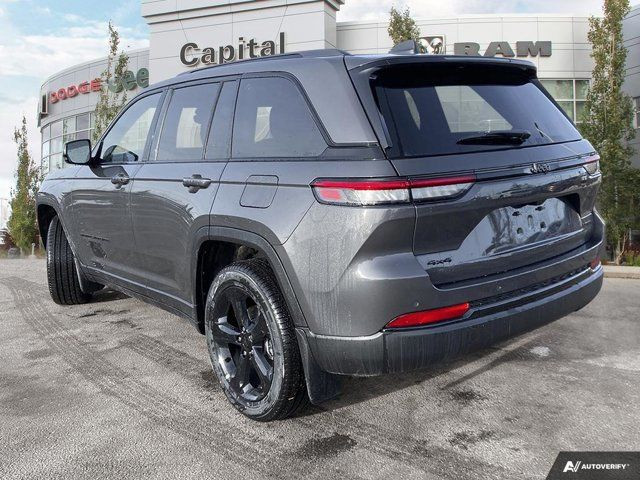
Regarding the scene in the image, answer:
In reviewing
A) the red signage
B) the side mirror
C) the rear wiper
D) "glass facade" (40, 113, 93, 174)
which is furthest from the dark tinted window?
"glass facade" (40, 113, 93, 174)

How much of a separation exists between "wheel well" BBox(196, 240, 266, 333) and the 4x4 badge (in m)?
1.47

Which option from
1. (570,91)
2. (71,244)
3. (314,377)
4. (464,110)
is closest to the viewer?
(314,377)

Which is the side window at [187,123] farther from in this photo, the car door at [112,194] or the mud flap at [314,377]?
the mud flap at [314,377]

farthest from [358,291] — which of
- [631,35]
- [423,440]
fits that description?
[631,35]

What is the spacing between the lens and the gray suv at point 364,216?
2.26 m

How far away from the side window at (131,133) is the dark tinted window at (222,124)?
2.78 feet

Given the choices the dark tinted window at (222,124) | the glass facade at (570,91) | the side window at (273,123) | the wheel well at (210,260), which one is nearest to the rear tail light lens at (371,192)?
the side window at (273,123)

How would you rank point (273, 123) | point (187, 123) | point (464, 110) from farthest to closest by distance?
1. point (187, 123)
2. point (464, 110)
3. point (273, 123)

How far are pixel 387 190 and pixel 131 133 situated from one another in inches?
104

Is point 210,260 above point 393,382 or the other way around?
above

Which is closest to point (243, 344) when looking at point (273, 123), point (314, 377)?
point (314, 377)

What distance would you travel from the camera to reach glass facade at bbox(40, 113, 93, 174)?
29.5 m

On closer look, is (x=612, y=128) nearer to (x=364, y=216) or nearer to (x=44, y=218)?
(x=44, y=218)

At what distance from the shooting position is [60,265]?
5.36 metres
